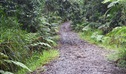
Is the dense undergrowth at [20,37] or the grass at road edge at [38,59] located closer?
the dense undergrowth at [20,37]

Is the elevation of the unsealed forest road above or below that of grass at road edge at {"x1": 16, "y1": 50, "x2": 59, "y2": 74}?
below

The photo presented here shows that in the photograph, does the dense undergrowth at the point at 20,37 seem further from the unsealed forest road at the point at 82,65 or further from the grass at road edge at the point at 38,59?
the unsealed forest road at the point at 82,65

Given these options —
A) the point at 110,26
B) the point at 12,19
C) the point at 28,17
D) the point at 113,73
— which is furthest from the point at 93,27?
the point at 113,73

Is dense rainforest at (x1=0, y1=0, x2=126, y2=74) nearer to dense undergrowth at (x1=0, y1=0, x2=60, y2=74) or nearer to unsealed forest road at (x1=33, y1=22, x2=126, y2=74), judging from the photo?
dense undergrowth at (x1=0, y1=0, x2=60, y2=74)

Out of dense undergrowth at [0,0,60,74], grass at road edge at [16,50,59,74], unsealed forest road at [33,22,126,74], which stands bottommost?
unsealed forest road at [33,22,126,74]

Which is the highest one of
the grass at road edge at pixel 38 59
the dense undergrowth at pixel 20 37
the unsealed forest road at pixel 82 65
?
the dense undergrowth at pixel 20 37

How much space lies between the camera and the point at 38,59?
27.1 ft

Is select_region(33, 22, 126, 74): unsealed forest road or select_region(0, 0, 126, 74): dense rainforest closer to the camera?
select_region(33, 22, 126, 74): unsealed forest road

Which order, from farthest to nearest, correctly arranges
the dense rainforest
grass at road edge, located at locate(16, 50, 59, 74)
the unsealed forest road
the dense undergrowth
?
grass at road edge, located at locate(16, 50, 59, 74)
the dense rainforest
the dense undergrowth
the unsealed forest road

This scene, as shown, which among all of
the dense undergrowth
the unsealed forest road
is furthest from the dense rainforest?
the unsealed forest road

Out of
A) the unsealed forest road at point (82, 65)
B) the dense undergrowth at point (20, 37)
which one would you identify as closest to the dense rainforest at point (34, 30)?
the dense undergrowth at point (20, 37)

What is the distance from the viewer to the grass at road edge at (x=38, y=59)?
736 centimetres

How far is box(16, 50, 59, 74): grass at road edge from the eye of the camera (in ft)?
24.1

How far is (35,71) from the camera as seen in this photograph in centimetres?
693
